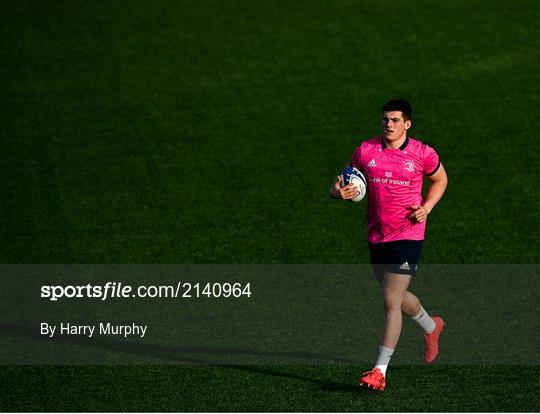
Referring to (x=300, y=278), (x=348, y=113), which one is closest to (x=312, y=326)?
(x=300, y=278)

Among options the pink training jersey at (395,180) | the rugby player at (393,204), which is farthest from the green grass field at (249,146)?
the pink training jersey at (395,180)

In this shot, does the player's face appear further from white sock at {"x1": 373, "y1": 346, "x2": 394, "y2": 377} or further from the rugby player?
white sock at {"x1": 373, "y1": 346, "x2": 394, "y2": 377}

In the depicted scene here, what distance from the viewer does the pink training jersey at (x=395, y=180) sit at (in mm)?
9711

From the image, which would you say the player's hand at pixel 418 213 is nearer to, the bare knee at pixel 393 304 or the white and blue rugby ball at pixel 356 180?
the white and blue rugby ball at pixel 356 180

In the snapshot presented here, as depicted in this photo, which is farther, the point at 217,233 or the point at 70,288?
the point at 217,233

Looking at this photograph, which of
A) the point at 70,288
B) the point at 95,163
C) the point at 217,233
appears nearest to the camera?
the point at 70,288

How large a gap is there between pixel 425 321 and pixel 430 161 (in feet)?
5.10

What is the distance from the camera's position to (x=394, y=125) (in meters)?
9.63

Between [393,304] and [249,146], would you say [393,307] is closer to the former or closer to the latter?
[393,304]

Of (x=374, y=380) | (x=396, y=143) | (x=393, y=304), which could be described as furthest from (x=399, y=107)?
(x=374, y=380)

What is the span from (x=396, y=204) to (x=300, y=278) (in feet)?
11.3

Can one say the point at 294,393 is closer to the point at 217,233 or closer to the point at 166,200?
the point at 217,233

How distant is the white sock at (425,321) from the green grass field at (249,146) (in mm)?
391

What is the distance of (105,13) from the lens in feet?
75.7
